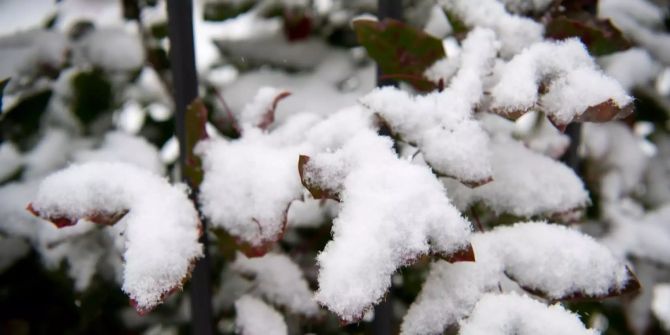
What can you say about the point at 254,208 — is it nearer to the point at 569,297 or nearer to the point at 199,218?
the point at 199,218

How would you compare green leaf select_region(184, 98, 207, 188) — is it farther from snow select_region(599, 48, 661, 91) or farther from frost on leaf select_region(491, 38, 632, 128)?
snow select_region(599, 48, 661, 91)

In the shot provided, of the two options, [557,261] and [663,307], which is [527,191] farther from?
[663,307]

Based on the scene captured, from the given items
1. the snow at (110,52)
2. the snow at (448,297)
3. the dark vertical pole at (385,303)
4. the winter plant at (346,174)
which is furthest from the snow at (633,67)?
the snow at (110,52)

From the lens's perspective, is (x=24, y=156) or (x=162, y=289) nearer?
(x=162, y=289)

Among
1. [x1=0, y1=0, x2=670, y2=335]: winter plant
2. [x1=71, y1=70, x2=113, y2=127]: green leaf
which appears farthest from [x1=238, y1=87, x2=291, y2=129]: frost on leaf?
[x1=71, y1=70, x2=113, y2=127]: green leaf

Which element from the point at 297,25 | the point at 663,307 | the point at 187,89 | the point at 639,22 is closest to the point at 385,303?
the point at 187,89

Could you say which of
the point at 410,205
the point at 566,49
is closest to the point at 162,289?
the point at 410,205

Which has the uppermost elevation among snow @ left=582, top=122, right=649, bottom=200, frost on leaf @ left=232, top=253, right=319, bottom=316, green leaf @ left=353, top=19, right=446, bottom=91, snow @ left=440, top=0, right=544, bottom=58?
snow @ left=440, top=0, right=544, bottom=58

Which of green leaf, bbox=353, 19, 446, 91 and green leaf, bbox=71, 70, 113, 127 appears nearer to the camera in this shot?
green leaf, bbox=353, 19, 446, 91
